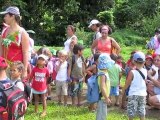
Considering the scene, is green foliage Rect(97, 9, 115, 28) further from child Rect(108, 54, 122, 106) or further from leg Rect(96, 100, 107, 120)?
Answer: leg Rect(96, 100, 107, 120)

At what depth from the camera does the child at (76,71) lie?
8.52 meters

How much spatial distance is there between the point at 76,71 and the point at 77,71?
0.07 ft

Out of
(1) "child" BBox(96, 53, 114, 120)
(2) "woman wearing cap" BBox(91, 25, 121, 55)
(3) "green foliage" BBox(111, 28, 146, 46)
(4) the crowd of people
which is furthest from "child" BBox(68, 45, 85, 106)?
(3) "green foliage" BBox(111, 28, 146, 46)

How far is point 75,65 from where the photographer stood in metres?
8.55

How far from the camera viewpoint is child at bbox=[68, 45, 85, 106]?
27.9 feet

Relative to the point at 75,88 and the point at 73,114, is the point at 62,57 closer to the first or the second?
the point at 75,88

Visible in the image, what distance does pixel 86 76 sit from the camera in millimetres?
8820

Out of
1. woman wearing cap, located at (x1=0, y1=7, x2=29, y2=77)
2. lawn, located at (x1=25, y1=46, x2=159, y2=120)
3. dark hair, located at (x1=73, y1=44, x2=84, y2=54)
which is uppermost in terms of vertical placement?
woman wearing cap, located at (x1=0, y1=7, x2=29, y2=77)

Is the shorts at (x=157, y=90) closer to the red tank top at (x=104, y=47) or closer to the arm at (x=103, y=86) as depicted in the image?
the red tank top at (x=104, y=47)

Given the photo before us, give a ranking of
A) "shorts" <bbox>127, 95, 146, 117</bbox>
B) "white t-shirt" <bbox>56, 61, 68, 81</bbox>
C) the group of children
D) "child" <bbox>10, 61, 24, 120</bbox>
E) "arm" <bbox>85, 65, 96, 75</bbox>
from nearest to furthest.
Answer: "child" <bbox>10, 61, 24, 120</bbox>
the group of children
"shorts" <bbox>127, 95, 146, 117</bbox>
"arm" <bbox>85, 65, 96, 75</bbox>
"white t-shirt" <bbox>56, 61, 68, 81</bbox>

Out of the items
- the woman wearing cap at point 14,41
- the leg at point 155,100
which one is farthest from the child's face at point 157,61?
the woman wearing cap at point 14,41

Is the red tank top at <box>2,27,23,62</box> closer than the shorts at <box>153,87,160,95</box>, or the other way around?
the red tank top at <box>2,27,23,62</box>

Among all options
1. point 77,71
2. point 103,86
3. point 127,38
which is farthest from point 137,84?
point 127,38

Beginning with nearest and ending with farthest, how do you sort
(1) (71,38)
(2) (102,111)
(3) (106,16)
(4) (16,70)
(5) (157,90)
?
(4) (16,70) < (2) (102,111) < (5) (157,90) < (1) (71,38) < (3) (106,16)
